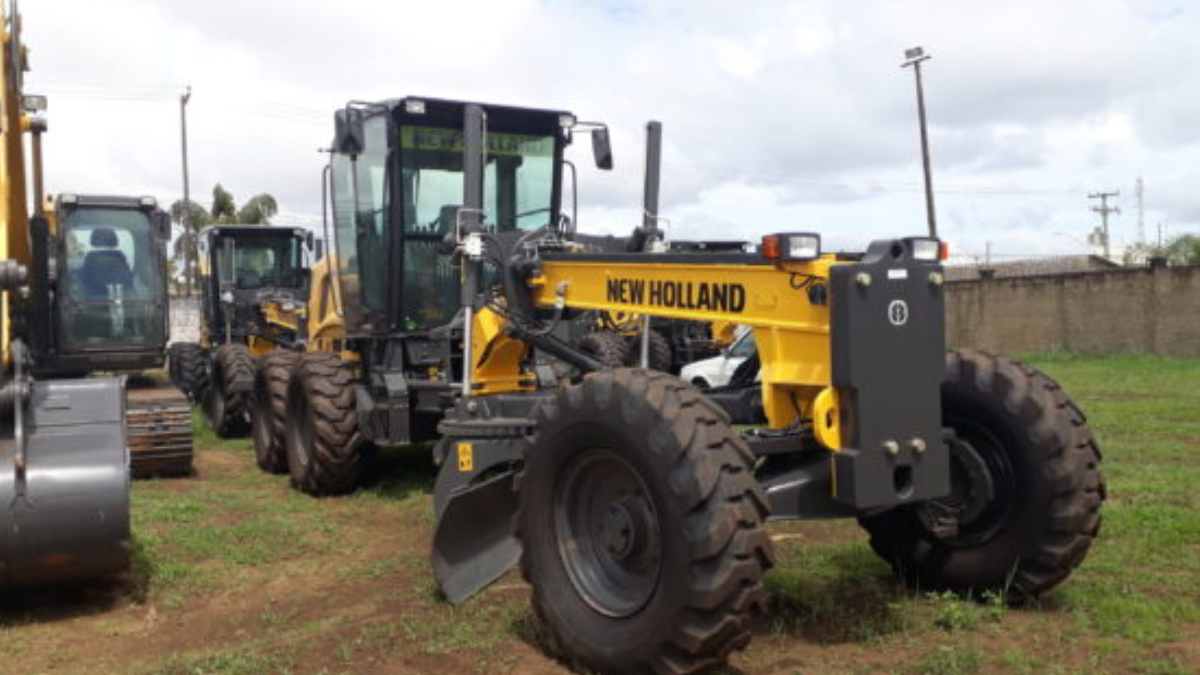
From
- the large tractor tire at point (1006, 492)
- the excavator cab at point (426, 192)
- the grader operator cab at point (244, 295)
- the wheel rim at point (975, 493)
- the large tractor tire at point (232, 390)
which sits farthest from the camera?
the grader operator cab at point (244, 295)

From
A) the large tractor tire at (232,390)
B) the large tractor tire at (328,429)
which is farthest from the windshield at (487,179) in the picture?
the large tractor tire at (232,390)

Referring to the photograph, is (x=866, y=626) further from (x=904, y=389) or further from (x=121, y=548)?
(x=121, y=548)

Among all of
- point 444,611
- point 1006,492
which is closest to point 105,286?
point 444,611

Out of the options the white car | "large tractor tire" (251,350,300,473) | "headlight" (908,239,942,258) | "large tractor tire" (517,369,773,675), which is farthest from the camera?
the white car

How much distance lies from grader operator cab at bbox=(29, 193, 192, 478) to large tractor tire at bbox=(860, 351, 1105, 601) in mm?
6557

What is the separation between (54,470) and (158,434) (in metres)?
4.11

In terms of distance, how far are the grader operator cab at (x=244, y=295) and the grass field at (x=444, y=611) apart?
23.1ft

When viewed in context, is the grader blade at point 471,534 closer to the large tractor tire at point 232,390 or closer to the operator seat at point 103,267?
the operator seat at point 103,267

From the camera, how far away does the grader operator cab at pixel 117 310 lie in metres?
9.30

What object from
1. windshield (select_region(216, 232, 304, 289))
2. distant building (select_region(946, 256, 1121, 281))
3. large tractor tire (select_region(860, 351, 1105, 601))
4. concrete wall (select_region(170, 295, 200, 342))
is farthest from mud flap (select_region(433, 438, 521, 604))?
distant building (select_region(946, 256, 1121, 281))

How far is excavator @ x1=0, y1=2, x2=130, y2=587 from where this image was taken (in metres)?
5.15

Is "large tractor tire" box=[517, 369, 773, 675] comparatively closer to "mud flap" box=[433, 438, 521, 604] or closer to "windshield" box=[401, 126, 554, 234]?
"mud flap" box=[433, 438, 521, 604]

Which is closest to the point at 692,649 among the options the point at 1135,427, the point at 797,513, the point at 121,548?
the point at 797,513

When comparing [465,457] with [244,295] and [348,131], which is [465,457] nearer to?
[348,131]
